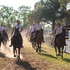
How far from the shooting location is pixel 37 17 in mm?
31641

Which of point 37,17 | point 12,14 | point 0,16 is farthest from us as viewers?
point 12,14

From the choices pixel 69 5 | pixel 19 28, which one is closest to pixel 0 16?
pixel 69 5

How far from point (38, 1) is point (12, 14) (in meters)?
40.7

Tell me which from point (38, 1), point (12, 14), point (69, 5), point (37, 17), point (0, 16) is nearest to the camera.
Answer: point (69, 5)

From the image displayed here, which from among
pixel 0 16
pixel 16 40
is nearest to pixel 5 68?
pixel 16 40

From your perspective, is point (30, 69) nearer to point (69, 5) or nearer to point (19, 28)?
point (19, 28)

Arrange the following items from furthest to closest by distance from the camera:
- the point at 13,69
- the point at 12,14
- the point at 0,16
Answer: the point at 12,14 < the point at 0,16 < the point at 13,69

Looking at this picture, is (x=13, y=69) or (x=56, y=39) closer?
(x=13, y=69)

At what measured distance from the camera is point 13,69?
6.82 meters

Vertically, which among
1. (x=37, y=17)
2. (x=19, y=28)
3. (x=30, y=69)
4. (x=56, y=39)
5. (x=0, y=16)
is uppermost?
(x=0, y=16)

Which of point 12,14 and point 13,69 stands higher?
point 12,14

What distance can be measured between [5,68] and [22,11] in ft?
229

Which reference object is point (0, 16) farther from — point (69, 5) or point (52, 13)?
point (69, 5)

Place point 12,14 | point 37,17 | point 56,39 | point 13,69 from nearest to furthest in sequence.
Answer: point 13,69 → point 56,39 → point 37,17 → point 12,14
